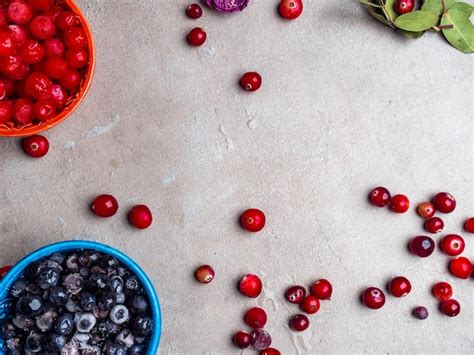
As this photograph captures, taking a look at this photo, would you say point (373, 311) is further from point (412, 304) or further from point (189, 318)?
point (189, 318)

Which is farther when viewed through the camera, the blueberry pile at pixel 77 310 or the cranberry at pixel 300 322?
the cranberry at pixel 300 322

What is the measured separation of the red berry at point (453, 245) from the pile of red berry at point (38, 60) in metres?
0.97

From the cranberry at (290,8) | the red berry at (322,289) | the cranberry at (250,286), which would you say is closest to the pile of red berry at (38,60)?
the cranberry at (290,8)

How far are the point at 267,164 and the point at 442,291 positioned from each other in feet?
1.76

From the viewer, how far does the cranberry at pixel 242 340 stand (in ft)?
5.47

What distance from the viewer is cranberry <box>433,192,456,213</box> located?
1.73 m

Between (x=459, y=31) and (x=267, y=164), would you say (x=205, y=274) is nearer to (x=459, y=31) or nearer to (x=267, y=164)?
(x=267, y=164)

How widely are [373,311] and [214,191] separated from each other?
498 millimetres

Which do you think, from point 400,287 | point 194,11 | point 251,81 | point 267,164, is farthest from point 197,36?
point 400,287

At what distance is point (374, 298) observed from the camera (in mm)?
1702

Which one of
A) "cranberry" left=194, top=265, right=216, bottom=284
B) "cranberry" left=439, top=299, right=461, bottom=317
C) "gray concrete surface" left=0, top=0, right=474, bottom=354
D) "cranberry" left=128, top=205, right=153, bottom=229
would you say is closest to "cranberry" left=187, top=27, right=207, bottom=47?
"gray concrete surface" left=0, top=0, right=474, bottom=354

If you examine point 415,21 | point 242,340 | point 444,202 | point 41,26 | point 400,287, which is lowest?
point 242,340

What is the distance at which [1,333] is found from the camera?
1463 mm

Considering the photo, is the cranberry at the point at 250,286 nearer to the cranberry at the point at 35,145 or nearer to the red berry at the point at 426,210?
the red berry at the point at 426,210
